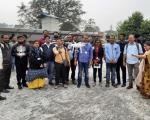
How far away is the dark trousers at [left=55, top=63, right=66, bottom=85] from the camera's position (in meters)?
11.0

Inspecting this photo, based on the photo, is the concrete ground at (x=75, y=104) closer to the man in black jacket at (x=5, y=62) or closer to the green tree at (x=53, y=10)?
the man in black jacket at (x=5, y=62)

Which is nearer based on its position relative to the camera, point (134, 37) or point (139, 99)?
point (139, 99)

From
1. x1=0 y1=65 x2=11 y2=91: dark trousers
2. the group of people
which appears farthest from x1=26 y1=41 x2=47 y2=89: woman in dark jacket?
x1=0 y1=65 x2=11 y2=91: dark trousers

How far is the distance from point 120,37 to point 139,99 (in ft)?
8.69

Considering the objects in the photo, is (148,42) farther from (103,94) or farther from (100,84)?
(100,84)

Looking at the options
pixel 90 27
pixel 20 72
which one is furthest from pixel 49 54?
pixel 90 27

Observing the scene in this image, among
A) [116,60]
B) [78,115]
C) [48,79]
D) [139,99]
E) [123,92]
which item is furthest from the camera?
[48,79]

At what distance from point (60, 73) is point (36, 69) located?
31.7 inches

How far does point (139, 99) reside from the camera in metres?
9.21

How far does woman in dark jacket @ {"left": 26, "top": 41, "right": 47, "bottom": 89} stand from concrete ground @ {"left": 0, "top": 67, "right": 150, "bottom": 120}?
0.28 meters

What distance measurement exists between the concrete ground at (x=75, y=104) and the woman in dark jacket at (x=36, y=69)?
0.28 metres

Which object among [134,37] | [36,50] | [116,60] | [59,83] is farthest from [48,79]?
[134,37]

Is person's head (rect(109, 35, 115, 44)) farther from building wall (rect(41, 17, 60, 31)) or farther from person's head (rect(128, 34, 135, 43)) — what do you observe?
building wall (rect(41, 17, 60, 31))

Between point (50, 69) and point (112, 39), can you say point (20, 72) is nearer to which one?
point (50, 69)
